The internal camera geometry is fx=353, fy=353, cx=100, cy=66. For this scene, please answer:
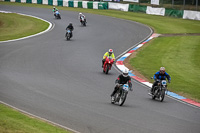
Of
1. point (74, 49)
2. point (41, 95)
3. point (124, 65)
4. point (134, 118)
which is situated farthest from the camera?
point (74, 49)

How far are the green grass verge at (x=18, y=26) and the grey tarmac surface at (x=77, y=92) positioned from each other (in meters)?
3.40

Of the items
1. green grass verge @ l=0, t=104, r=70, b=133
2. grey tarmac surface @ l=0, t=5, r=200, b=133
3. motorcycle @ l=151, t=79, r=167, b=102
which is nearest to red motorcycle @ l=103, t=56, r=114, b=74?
grey tarmac surface @ l=0, t=5, r=200, b=133


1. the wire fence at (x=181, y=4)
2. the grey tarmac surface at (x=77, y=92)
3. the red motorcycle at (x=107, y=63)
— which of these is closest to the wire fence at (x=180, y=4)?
the wire fence at (x=181, y=4)

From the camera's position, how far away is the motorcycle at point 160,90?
17.4 metres

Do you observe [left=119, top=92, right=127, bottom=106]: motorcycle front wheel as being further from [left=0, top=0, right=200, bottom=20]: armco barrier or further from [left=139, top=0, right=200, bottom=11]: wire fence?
[left=139, top=0, right=200, bottom=11]: wire fence

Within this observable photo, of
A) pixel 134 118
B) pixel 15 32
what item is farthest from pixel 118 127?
pixel 15 32

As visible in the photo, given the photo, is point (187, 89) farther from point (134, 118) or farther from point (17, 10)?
point (17, 10)

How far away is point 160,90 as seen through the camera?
57.5ft

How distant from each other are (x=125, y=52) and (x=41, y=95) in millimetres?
15533

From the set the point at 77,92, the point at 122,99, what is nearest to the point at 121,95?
the point at 122,99

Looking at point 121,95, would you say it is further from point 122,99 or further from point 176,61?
point 176,61

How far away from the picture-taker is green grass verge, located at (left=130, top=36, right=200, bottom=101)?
68.5 feet

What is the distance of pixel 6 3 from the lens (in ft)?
234

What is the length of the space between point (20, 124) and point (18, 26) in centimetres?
3409
